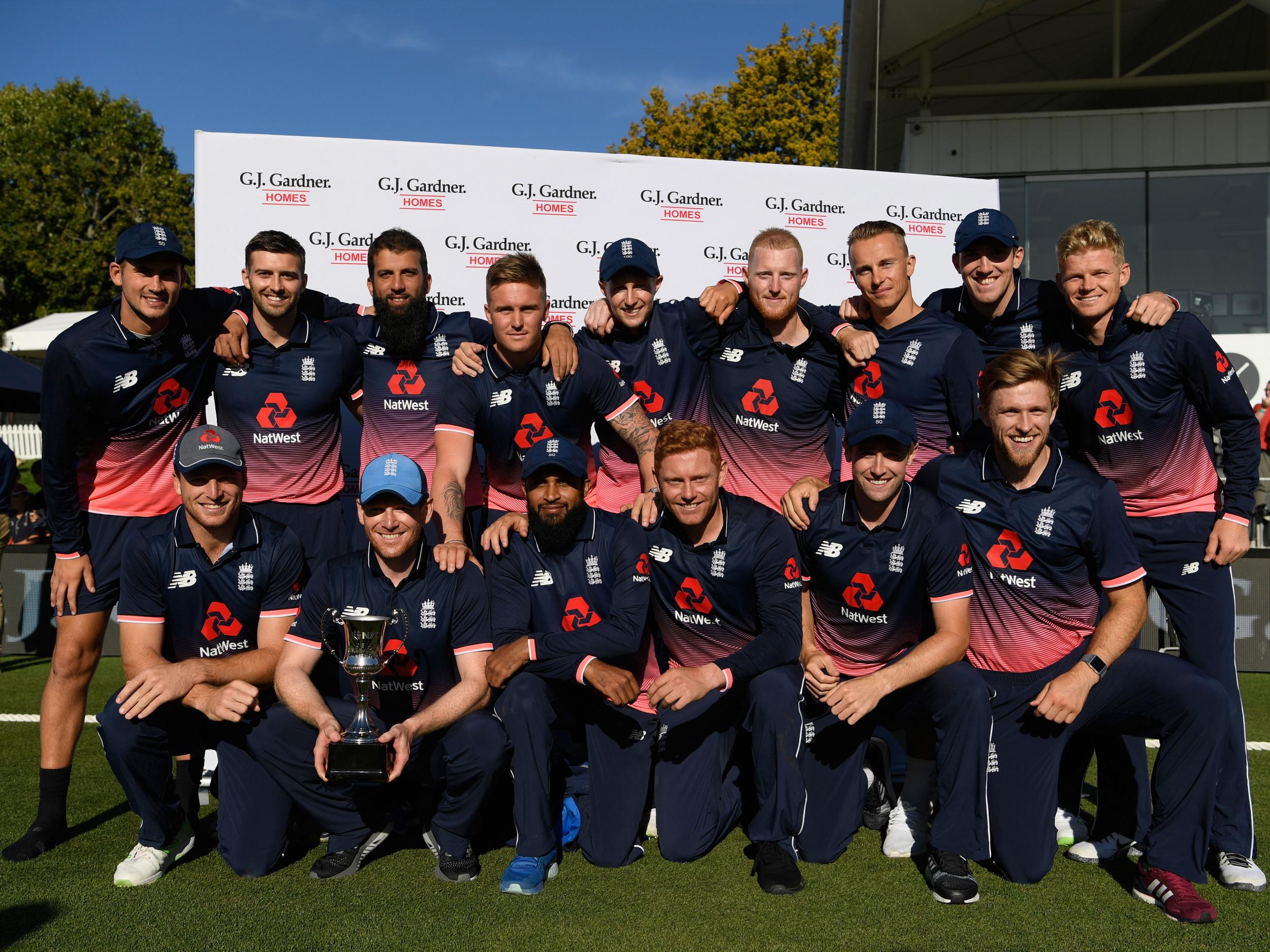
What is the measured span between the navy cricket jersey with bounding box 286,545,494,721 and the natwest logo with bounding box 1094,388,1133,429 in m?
2.61

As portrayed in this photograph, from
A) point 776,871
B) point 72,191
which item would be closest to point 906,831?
point 776,871

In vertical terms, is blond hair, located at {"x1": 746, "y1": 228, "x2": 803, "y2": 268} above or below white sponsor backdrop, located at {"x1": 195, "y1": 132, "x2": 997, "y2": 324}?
below

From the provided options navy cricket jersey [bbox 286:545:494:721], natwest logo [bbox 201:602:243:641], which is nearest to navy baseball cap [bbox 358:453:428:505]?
navy cricket jersey [bbox 286:545:494:721]

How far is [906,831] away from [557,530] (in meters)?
1.83

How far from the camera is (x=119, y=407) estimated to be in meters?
4.34

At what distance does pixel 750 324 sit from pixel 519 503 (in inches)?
54.9

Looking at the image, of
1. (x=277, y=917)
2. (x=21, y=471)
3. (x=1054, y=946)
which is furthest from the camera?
(x=21, y=471)

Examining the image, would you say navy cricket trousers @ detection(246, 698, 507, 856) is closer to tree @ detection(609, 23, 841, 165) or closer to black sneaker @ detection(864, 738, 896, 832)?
black sneaker @ detection(864, 738, 896, 832)

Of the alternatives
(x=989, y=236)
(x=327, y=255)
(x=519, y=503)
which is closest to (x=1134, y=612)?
(x=989, y=236)

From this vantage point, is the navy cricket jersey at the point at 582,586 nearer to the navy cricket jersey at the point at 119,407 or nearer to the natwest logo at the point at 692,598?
the natwest logo at the point at 692,598

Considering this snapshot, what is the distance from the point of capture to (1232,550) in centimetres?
393

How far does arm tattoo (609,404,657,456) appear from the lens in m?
4.62

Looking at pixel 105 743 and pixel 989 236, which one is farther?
pixel 989 236

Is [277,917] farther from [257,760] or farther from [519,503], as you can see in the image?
[519,503]
